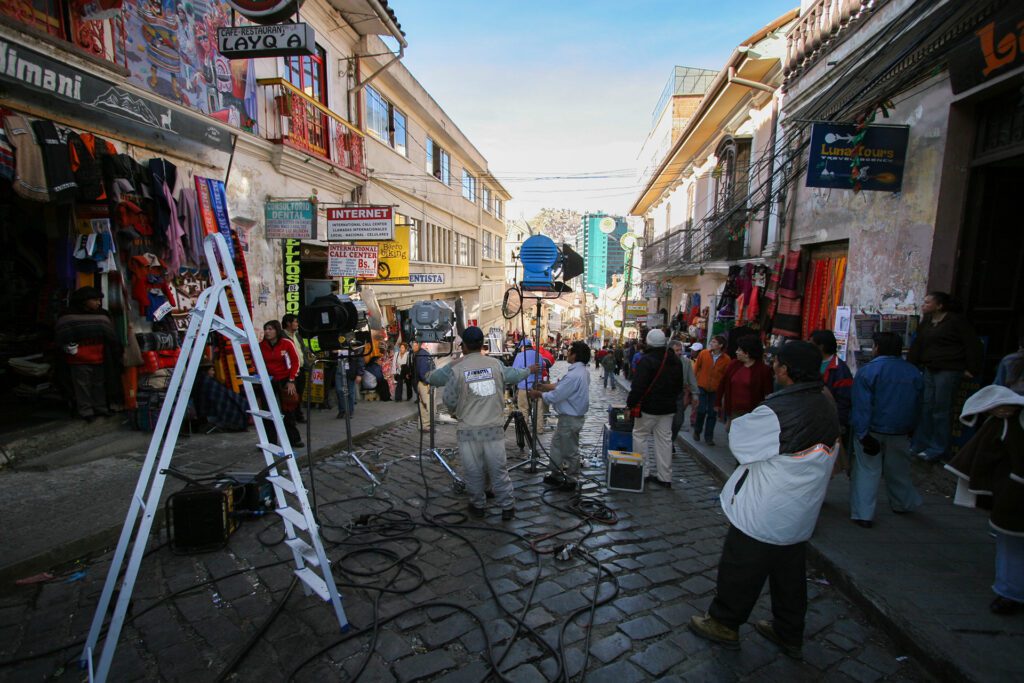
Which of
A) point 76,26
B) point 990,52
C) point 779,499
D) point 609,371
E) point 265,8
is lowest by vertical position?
point 609,371

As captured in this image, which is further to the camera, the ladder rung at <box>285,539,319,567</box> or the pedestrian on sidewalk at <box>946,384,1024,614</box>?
the ladder rung at <box>285,539,319,567</box>

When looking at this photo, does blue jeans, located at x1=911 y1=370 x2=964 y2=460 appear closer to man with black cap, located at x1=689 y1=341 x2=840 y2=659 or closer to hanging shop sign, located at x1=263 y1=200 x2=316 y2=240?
man with black cap, located at x1=689 y1=341 x2=840 y2=659

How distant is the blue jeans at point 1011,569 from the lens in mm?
3098

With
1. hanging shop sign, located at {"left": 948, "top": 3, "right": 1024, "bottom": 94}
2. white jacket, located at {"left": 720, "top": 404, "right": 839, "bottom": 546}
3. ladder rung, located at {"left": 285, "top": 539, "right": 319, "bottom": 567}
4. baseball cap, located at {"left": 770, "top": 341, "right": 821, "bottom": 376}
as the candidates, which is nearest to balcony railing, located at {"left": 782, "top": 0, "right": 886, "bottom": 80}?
hanging shop sign, located at {"left": 948, "top": 3, "right": 1024, "bottom": 94}

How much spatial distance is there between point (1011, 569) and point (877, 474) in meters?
1.40

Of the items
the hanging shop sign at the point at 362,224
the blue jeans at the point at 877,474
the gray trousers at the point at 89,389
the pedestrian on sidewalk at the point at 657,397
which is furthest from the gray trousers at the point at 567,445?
the gray trousers at the point at 89,389

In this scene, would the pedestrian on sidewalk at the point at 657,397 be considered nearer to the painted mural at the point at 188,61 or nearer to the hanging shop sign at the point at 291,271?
the hanging shop sign at the point at 291,271

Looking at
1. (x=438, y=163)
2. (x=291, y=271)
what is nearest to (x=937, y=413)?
(x=291, y=271)

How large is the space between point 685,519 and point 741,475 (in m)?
2.28

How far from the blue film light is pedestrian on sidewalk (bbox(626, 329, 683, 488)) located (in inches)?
63.6

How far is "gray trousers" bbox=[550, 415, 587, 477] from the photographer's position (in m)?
5.86

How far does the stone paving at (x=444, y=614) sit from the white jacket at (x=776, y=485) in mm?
845

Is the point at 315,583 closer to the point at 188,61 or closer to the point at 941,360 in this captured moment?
the point at 941,360

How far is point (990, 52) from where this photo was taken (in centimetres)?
479
